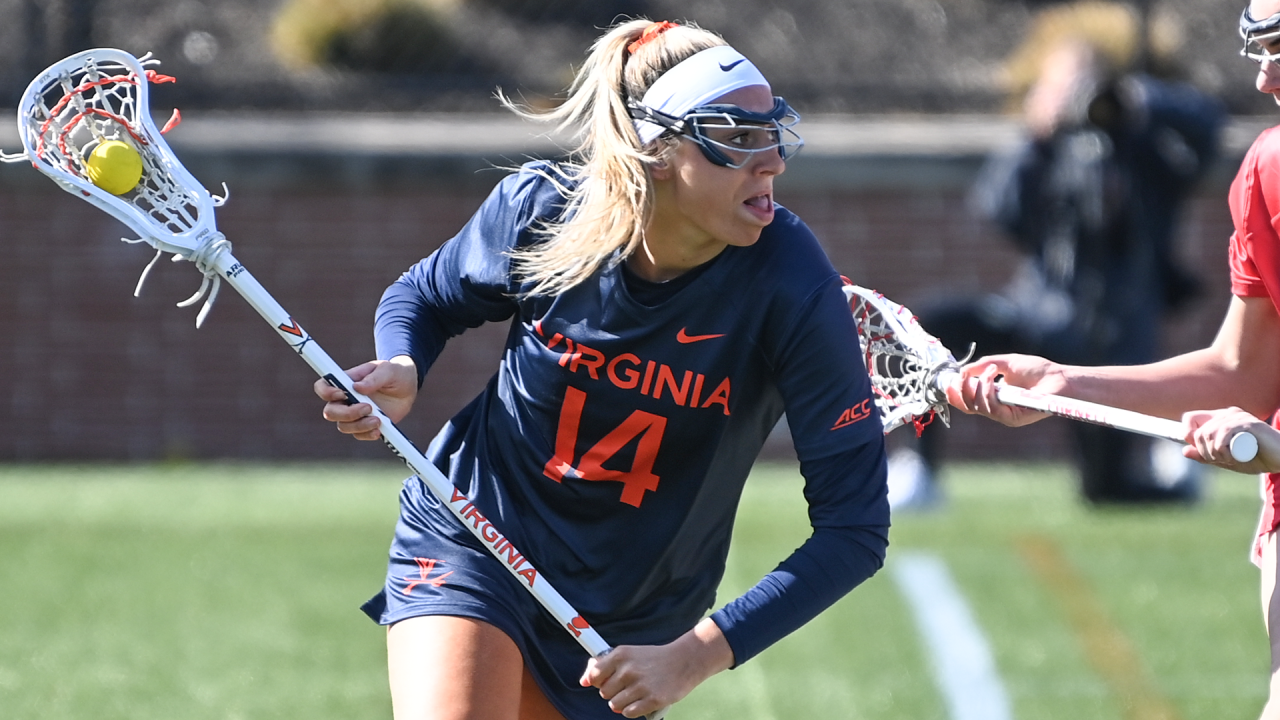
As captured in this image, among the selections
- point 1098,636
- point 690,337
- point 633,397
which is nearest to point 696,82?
point 690,337

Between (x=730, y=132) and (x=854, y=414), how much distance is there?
2.00 ft

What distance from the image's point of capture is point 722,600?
275 inches

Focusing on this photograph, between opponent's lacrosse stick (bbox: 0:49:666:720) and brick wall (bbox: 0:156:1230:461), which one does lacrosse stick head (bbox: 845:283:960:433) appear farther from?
brick wall (bbox: 0:156:1230:461)

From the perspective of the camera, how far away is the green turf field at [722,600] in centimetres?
596

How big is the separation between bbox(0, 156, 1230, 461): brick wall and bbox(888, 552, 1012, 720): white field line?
3426 millimetres

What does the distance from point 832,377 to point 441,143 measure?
8004 mm

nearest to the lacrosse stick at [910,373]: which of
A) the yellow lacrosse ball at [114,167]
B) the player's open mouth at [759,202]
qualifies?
the player's open mouth at [759,202]

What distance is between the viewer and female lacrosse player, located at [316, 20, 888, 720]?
10.8 feet

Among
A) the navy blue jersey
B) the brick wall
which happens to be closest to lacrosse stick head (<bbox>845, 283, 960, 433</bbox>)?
the navy blue jersey

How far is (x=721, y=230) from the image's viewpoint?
335 cm

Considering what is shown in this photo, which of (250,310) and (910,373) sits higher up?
(250,310)

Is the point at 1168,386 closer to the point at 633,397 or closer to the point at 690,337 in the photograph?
the point at 690,337

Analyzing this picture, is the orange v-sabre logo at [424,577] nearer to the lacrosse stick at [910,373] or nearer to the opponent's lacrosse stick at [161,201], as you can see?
the opponent's lacrosse stick at [161,201]

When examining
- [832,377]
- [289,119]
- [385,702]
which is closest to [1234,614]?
[385,702]
